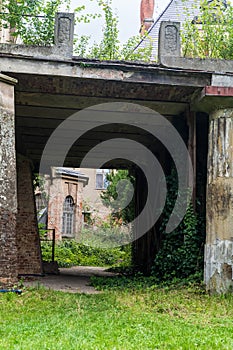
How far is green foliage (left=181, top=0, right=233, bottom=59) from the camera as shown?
13.6m

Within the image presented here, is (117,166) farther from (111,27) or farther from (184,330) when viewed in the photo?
(184,330)

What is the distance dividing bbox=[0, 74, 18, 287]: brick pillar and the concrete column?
12.8 feet

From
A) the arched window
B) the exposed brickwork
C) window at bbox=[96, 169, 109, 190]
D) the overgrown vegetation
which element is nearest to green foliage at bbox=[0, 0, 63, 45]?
the overgrown vegetation

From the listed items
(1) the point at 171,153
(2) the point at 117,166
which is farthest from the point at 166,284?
(2) the point at 117,166

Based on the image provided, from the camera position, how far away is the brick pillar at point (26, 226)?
13562mm

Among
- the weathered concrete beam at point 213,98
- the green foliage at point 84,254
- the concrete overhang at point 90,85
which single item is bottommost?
the green foliage at point 84,254

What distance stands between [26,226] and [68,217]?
18103 millimetres

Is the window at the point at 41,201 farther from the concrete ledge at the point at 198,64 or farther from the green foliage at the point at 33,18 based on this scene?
the concrete ledge at the point at 198,64

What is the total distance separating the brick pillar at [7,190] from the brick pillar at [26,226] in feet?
16.3

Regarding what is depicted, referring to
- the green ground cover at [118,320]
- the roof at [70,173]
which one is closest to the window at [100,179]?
the roof at [70,173]

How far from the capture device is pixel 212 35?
13.9 meters

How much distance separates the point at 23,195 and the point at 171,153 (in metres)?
4.89

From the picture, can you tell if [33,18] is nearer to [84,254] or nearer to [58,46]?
[58,46]

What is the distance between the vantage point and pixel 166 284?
10.2 meters
